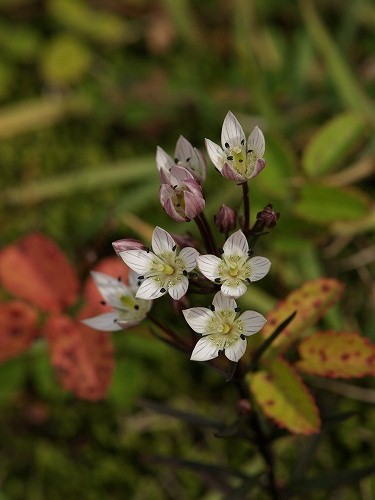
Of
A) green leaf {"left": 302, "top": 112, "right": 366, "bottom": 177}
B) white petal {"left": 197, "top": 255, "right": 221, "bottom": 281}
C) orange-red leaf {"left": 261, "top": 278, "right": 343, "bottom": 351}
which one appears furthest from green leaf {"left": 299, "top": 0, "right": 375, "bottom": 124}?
white petal {"left": 197, "top": 255, "right": 221, "bottom": 281}

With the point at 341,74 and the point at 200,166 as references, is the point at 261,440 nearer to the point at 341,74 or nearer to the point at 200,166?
the point at 200,166

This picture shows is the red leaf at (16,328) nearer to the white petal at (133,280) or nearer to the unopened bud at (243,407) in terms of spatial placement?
the white petal at (133,280)

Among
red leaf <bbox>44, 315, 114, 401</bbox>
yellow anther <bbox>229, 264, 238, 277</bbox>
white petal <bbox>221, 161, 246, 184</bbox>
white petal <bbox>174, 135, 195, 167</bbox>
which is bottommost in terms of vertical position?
red leaf <bbox>44, 315, 114, 401</bbox>

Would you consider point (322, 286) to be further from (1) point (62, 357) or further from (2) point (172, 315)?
(2) point (172, 315)

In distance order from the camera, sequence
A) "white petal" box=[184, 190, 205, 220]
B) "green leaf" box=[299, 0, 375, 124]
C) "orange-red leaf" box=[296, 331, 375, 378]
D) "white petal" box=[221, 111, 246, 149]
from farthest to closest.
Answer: "green leaf" box=[299, 0, 375, 124]
"orange-red leaf" box=[296, 331, 375, 378]
"white petal" box=[221, 111, 246, 149]
"white petal" box=[184, 190, 205, 220]

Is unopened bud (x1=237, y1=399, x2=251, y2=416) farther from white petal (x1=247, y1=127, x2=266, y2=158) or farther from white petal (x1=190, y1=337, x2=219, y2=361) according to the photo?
white petal (x1=247, y1=127, x2=266, y2=158)

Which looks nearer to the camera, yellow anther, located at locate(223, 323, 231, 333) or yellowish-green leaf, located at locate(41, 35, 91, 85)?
yellow anther, located at locate(223, 323, 231, 333)
